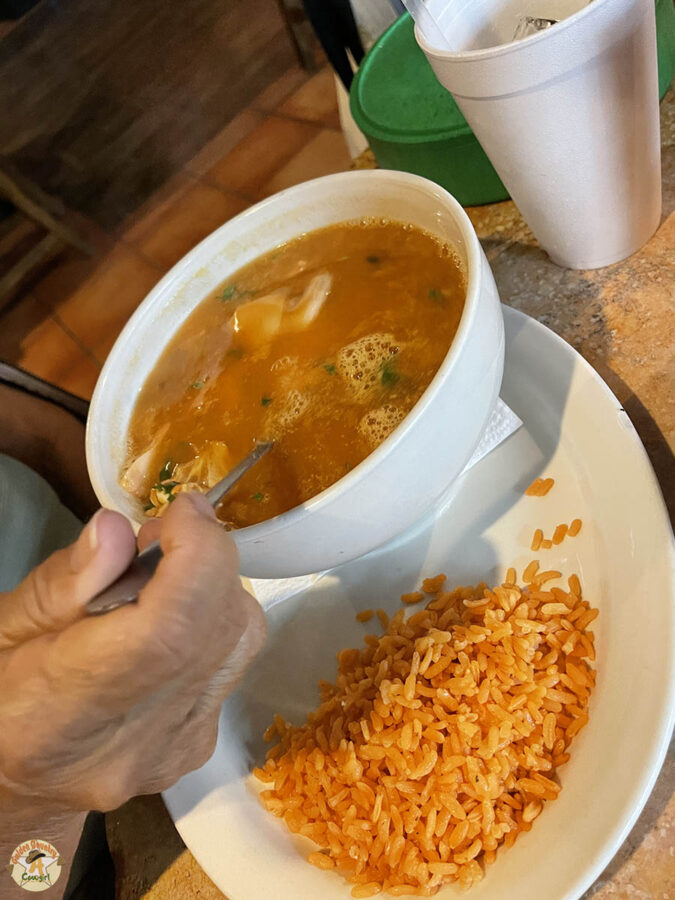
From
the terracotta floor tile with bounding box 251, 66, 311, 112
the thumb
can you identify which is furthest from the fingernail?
the terracotta floor tile with bounding box 251, 66, 311, 112

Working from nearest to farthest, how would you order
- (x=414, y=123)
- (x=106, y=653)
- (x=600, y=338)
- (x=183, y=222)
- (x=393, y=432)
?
1. (x=106, y=653)
2. (x=393, y=432)
3. (x=600, y=338)
4. (x=414, y=123)
5. (x=183, y=222)

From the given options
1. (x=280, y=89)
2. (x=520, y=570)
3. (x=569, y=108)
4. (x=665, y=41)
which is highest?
(x=569, y=108)

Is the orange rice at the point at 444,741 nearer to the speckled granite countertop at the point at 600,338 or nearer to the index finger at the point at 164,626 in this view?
the speckled granite countertop at the point at 600,338

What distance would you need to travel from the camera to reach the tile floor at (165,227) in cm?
300

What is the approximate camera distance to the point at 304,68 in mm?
3023

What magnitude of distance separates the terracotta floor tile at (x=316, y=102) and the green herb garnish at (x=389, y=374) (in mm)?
2366

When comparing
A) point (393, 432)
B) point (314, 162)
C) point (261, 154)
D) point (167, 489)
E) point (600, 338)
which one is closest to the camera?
point (393, 432)

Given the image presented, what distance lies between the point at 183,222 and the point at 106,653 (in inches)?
118

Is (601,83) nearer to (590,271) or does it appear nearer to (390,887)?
(590,271)

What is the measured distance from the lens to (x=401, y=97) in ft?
3.85

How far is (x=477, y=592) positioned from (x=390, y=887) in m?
0.30

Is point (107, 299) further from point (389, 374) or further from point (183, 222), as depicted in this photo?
point (389, 374)

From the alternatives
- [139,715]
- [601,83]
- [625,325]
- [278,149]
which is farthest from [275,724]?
[278,149]

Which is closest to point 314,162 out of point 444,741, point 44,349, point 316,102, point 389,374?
point 316,102
